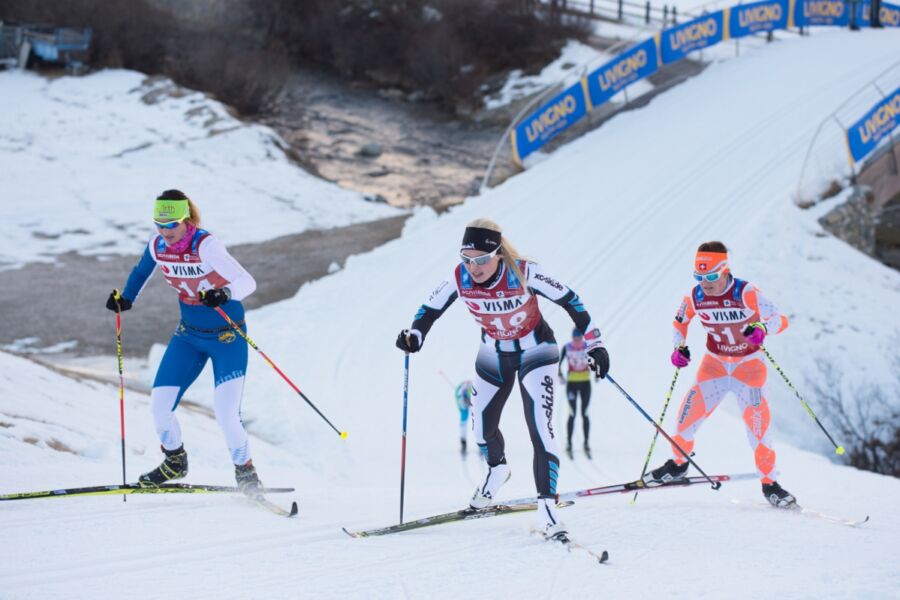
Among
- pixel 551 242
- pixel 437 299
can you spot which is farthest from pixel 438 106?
pixel 437 299

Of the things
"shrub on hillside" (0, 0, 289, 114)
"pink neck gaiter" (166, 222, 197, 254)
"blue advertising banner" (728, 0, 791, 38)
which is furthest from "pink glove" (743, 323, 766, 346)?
"shrub on hillside" (0, 0, 289, 114)

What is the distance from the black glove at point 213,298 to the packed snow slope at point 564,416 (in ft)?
4.97

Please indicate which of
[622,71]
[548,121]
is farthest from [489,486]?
[622,71]

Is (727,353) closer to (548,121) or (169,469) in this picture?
(169,469)

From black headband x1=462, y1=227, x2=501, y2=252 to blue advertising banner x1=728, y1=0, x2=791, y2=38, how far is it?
23798 mm

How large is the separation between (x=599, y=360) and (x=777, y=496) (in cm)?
260

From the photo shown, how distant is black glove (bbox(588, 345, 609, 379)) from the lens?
6.21 metres

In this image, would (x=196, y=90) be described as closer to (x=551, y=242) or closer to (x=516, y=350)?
(x=551, y=242)

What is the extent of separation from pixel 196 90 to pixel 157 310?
1878 cm

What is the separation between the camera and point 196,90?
111ft

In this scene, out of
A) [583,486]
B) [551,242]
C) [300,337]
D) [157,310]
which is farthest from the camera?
[551,242]

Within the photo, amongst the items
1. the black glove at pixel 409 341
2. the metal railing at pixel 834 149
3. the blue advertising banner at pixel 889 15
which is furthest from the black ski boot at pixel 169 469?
the blue advertising banner at pixel 889 15

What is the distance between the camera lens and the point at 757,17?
27.8m

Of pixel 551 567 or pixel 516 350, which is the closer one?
pixel 551 567
